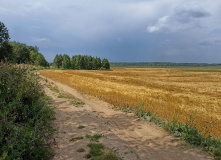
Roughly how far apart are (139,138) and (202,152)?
201cm

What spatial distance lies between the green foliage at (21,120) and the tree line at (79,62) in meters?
99.4

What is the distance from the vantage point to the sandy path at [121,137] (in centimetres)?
488

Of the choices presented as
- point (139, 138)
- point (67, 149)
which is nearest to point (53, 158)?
point (67, 149)

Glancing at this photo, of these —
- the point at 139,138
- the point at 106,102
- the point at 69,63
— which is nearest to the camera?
the point at 139,138

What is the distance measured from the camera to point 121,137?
240 inches

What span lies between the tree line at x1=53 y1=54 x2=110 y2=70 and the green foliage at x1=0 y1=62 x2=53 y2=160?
99.4 metres

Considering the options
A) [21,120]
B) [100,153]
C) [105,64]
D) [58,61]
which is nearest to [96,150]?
[100,153]

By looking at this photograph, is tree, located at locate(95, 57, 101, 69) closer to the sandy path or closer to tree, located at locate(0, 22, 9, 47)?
tree, located at locate(0, 22, 9, 47)

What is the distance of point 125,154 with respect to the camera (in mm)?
4836

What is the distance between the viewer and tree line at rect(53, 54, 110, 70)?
104694mm

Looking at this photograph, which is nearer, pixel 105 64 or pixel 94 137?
pixel 94 137

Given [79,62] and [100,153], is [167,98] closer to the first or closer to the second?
[100,153]

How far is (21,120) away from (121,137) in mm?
3750

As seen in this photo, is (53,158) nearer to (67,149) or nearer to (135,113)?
(67,149)
